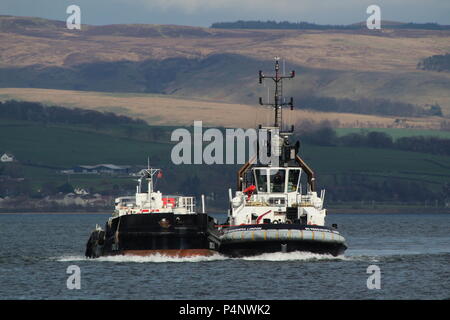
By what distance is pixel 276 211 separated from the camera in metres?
Result: 78.2

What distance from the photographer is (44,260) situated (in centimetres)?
8294

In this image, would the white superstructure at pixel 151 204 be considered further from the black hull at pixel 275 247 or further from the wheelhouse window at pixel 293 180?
the wheelhouse window at pixel 293 180

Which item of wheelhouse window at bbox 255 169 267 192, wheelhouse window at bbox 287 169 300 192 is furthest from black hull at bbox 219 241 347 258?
wheelhouse window at bbox 287 169 300 192

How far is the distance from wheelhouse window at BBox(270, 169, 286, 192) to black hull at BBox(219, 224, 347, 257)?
235 inches

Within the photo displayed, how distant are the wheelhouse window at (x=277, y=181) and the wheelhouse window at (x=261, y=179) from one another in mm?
449

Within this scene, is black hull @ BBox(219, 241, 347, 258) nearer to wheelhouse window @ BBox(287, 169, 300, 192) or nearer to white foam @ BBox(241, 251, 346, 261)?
white foam @ BBox(241, 251, 346, 261)

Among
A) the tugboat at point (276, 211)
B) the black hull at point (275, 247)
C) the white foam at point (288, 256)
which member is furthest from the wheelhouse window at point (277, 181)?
the white foam at point (288, 256)

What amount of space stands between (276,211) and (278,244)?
4551 millimetres

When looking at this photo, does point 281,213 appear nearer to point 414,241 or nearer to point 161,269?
point 161,269

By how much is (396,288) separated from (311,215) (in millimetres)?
17215

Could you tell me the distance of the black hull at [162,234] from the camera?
75.6m

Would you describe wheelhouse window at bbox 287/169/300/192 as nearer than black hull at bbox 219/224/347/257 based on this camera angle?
No

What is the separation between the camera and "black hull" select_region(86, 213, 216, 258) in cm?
7562
